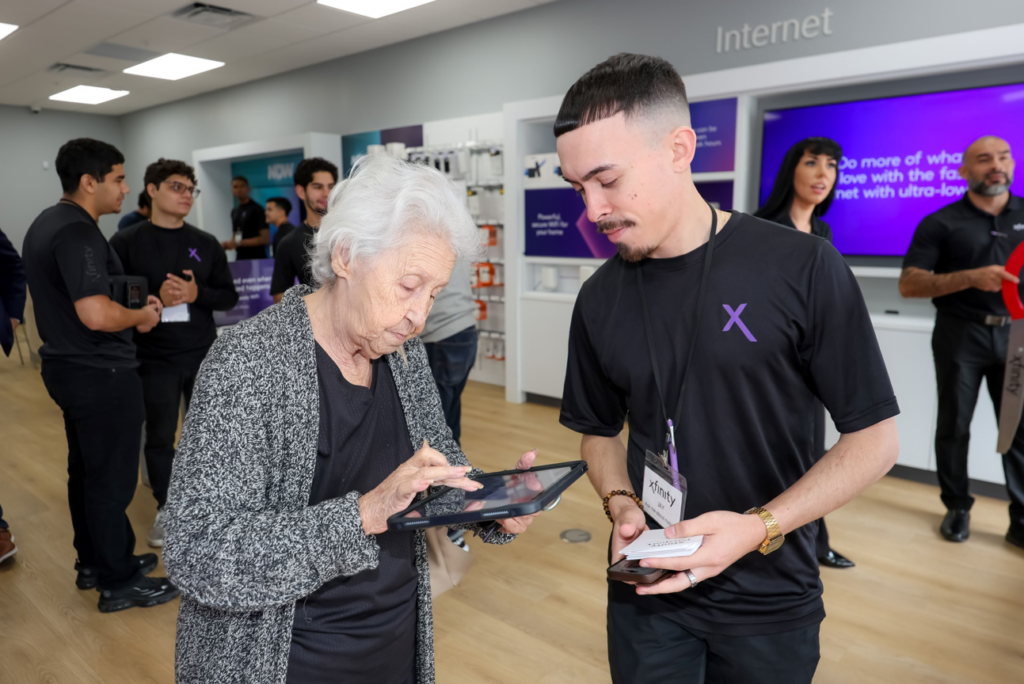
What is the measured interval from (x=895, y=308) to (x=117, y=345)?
431 cm

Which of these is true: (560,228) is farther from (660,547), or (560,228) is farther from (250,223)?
(660,547)

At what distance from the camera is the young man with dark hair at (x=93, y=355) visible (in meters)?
2.59

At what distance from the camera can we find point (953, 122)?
381 cm

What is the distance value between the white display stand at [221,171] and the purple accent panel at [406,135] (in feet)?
2.74

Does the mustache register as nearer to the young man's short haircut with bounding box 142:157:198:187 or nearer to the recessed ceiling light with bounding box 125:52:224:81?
the young man's short haircut with bounding box 142:157:198:187

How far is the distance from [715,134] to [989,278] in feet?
6.93

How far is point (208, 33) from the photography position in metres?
6.75

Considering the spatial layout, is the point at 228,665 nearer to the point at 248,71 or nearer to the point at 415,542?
the point at 415,542

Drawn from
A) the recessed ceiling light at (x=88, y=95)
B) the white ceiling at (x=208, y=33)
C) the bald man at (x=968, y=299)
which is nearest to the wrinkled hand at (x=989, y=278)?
the bald man at (x=968, y=299)

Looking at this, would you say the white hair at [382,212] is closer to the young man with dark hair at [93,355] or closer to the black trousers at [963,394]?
the young man with dark hair at [93,355]

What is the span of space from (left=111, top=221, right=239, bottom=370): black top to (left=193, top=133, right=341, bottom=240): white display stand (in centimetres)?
467

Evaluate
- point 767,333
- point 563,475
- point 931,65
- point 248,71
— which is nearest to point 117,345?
point 563,475

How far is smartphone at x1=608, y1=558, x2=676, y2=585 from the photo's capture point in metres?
1.04

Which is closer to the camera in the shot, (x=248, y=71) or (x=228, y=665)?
(x=228, y=665)
